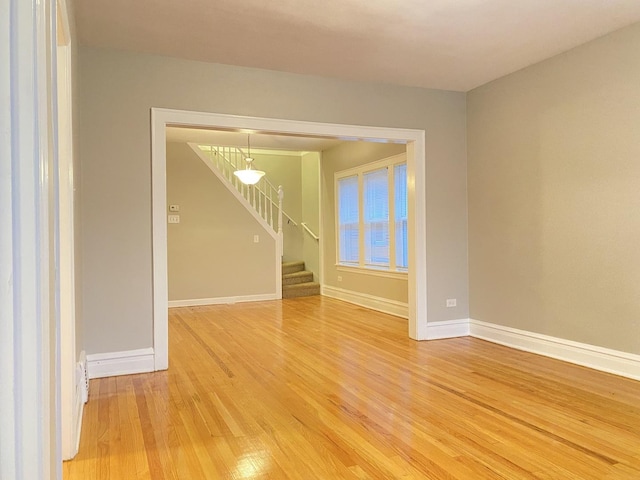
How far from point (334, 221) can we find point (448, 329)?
11.9 feet

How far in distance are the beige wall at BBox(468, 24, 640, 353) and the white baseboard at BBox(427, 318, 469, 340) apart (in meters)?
0.17

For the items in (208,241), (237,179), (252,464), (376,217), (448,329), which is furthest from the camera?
(237,179)

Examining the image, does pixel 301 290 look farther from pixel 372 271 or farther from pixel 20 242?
pixel 20 242

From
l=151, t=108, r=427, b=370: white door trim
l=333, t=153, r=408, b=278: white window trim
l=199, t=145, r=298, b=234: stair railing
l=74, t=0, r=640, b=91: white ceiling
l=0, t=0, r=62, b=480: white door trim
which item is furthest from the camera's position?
l=199, t=145, r=298, b=234: stair railing

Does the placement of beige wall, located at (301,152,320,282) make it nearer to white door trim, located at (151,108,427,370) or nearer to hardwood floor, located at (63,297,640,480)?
white door trim, located at (151,108,427,370)

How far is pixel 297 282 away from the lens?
346 inches

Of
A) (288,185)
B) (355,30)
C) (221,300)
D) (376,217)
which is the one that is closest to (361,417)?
(355,30)

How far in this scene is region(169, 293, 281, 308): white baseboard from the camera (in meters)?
7.54

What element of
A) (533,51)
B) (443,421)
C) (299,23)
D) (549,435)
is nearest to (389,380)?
(443,421)

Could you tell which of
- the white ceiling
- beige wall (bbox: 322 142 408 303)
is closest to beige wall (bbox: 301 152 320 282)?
beige wall (bbox: 322 142 408 303)

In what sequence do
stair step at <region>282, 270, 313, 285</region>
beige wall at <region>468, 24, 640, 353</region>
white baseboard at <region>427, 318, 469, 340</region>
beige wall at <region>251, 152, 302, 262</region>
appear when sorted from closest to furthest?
1. beige wall at <region>468, 24, 640, 353</region>
2. white baseboard at <region>427, 318, 469, 340</region>
3. stair step at <region>282, 270, 313, 285</region>
4. beige wall at <region>251, 152, 302, 262</region>

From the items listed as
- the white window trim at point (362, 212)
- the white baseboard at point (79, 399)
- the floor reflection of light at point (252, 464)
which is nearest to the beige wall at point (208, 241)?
the white window trim at point (362, 212)

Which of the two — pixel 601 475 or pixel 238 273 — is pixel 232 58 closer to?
pixel 601 475

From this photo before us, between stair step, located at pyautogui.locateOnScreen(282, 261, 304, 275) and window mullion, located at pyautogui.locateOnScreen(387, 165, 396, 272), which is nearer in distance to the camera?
window mullion, located at pyautogui.locateOnScreen(387, 165, 396, 272)
